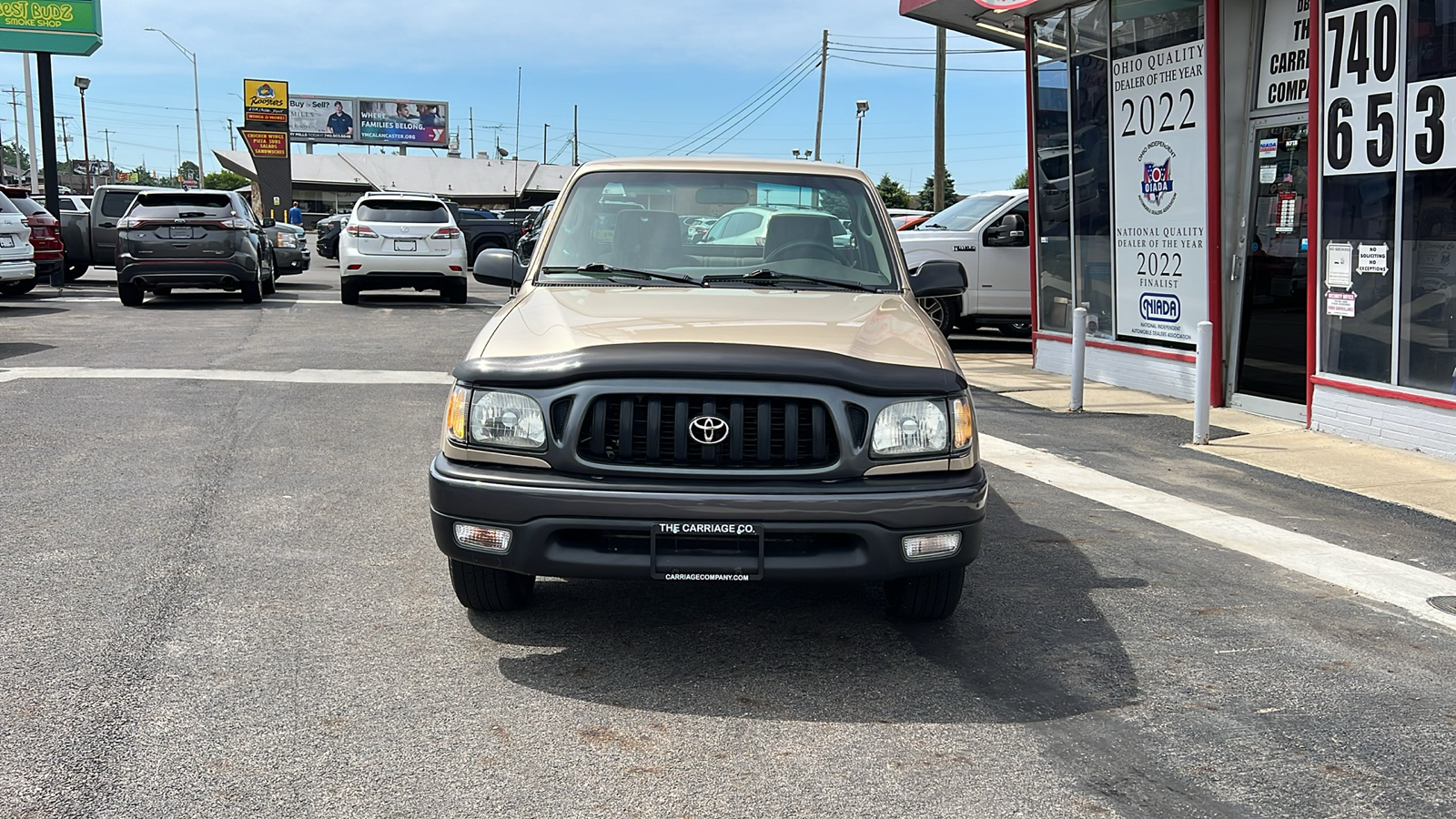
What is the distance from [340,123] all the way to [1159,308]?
96.5 meters

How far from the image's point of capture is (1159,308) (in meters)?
11.7

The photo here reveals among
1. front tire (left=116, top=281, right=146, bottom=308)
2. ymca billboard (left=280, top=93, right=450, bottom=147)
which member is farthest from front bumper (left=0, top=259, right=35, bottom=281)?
ymca billboard (left=280, top=93, right=450, bottom=147)

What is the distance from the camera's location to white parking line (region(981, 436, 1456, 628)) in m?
5.40

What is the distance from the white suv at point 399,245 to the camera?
19.0 meters

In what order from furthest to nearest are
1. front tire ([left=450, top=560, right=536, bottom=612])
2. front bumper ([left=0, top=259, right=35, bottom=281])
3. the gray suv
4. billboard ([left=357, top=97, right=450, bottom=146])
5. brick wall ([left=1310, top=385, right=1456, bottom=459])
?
billboard ([left=357, top=97, right=450, bottom=146]), the gray suv, front bumper ([left=0, top=259, right=35, bottom=281]), brick wall ([left=1310, top=385, right=1456, bottom=459]), front tire ([left=450, top=560, right=536, bottom=612])

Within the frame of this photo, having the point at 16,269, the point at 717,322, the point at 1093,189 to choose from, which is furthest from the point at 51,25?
the point at 717,322

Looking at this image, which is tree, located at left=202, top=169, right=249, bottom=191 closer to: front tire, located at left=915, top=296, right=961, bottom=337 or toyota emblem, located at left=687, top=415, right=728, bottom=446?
front tire, located at left=915, top=296, right=961, bottom=337

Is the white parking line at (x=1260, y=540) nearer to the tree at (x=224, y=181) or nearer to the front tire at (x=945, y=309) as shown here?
the front tire at (x=945, y=309)

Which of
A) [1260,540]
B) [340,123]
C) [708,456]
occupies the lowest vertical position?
[1260,540]

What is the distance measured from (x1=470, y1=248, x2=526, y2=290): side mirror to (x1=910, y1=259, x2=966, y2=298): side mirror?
1.83 metres

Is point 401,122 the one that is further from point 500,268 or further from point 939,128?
point 500,268

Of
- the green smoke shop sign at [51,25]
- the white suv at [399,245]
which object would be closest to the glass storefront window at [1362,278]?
the white suv at [399,245]

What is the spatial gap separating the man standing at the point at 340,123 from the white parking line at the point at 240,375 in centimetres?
9378

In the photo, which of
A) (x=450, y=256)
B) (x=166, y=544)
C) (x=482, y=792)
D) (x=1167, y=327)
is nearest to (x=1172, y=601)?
→ (x=482, y=792)
